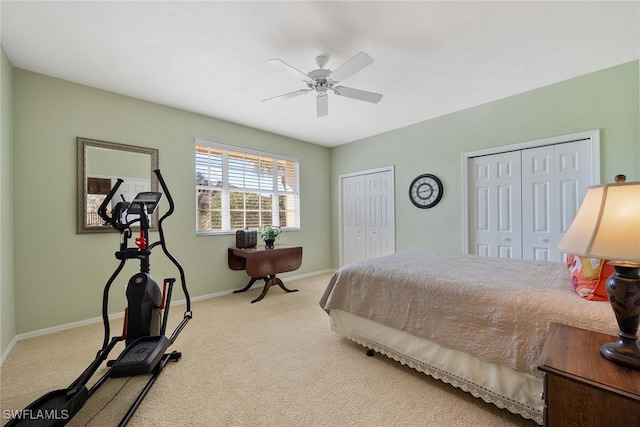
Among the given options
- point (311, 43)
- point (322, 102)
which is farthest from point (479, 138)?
point (311, 43)

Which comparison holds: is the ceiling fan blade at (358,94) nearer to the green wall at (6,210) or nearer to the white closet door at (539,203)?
the white closet door at (539,203)

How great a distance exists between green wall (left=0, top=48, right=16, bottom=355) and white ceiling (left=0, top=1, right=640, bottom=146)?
269 mm

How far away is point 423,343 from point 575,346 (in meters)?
0.87

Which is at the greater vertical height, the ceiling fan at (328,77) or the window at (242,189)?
the ceiling fan at (328,77)

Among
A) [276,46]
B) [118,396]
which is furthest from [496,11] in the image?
[118,396]

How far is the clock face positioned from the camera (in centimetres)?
378

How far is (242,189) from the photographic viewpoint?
409 centimetres

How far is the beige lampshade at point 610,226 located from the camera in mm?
834

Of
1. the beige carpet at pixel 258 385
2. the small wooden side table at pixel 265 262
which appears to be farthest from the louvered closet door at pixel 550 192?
the small wooden side table at pixel 265 262

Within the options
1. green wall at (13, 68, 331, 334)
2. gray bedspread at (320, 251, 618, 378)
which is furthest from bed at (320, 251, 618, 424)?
green wall at (13, 68, 331, 334)

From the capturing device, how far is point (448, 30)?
6.51 feet

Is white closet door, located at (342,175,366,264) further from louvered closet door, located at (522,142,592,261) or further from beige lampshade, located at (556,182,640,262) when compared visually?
beige lampshade, located at (556,182,640,262)

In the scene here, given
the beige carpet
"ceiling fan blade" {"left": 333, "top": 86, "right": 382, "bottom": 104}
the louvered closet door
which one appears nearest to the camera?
the beige carpet

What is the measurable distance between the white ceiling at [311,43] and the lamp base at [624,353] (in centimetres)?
200
